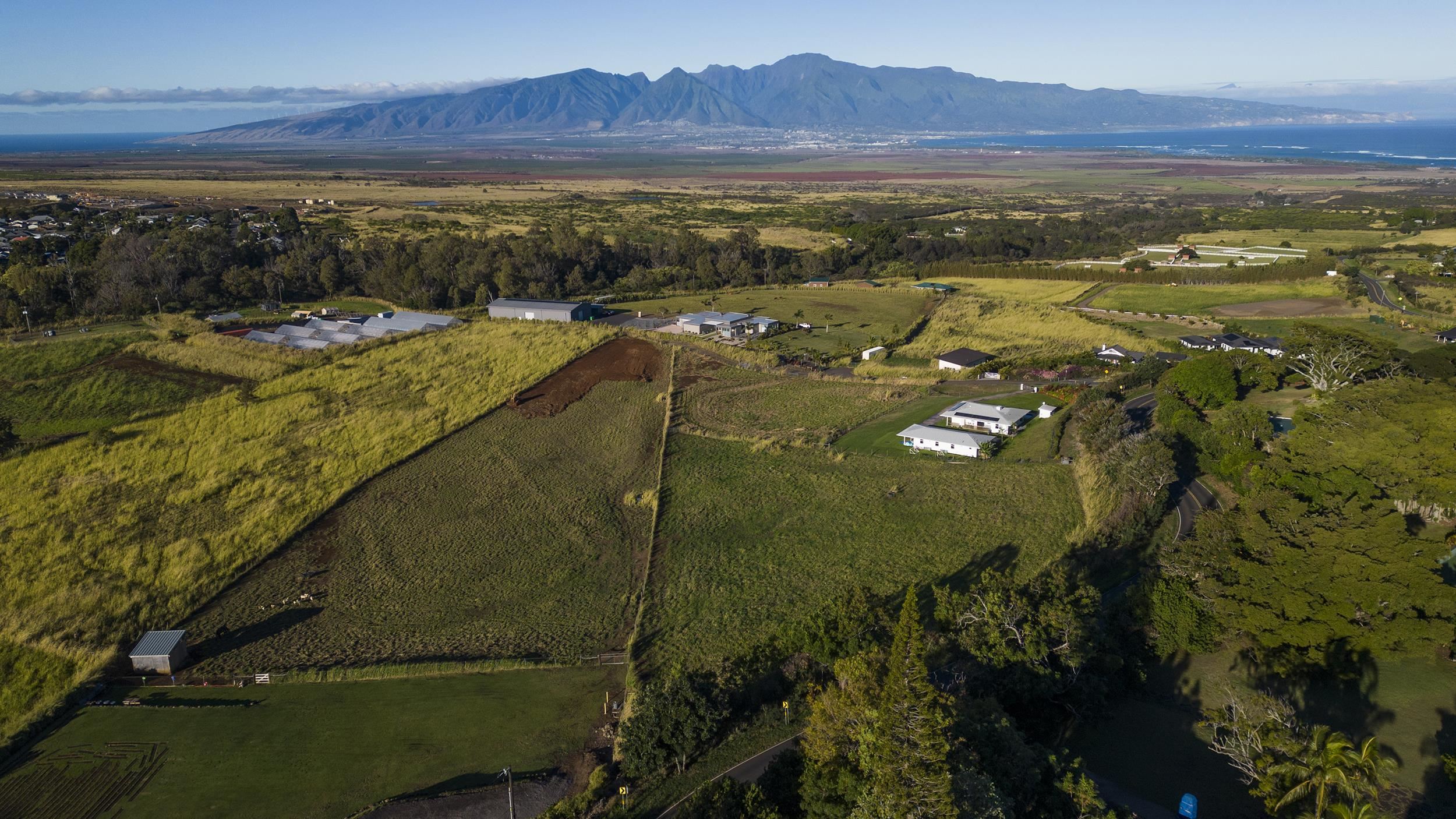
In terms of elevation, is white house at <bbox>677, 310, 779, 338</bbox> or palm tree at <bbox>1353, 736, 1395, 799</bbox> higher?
white house at <bbox>677, 310, 779, 338</bbox>

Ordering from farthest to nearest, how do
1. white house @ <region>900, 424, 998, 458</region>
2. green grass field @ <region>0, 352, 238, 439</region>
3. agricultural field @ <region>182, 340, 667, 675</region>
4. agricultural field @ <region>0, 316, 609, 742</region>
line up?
green grass field @ <region>0, 352, 238, 439</region>, white house @ <region>900, 424, 998, 458</region>, agricultural field @ <region>0, 316, 609, 742</region>, agricultural field @ <region>182, 340, 667, 675</region>

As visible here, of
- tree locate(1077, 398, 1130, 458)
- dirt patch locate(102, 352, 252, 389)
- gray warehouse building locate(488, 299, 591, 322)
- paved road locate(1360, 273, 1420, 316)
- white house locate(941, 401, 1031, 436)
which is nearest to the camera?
tree locate(1077, 398, 1130, 458)

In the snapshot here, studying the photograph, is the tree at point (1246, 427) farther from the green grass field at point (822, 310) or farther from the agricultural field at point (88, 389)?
the agricultural field at point (88, 389)

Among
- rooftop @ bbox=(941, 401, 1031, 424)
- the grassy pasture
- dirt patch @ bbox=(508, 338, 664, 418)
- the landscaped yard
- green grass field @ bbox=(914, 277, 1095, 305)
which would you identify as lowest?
the landscaped yard

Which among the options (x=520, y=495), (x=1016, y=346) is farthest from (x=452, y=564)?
(x=1016, y=346)

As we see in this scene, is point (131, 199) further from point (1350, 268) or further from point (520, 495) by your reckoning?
point (1350, 268)

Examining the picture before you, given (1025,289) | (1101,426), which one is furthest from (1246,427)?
(1025,289)

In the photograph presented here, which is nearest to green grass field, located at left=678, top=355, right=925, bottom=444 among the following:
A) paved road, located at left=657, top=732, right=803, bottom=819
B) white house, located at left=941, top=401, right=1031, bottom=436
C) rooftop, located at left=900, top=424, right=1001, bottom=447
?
rooftop, located at left=900, top=424, right=1001, bottom=447

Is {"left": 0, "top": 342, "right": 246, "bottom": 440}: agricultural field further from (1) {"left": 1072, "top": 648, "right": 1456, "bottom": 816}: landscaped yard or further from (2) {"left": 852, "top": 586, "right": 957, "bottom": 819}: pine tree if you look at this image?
(1) {"left": 1072, "top": 648, "right": 1456, "bottom": 816}: landscaped yard
